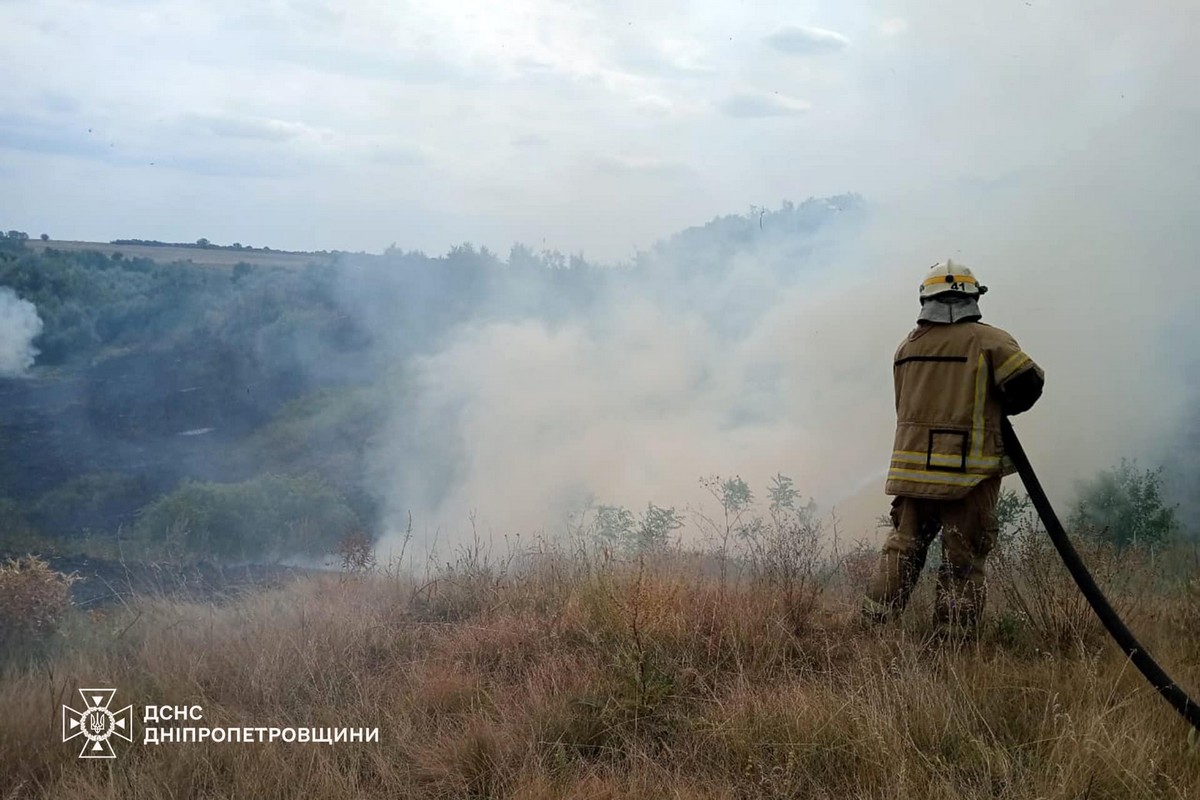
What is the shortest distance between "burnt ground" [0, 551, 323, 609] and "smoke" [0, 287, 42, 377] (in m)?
7.41

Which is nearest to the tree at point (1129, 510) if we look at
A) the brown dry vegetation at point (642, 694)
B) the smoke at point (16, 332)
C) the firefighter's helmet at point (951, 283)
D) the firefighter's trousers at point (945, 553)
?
the brown dry vegetation at point (642, 694)

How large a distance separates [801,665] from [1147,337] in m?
10.0

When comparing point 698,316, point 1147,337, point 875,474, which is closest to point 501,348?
point 698,316

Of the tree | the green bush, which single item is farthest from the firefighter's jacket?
the green bush

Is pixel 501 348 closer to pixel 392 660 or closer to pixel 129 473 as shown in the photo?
pixel 129 473

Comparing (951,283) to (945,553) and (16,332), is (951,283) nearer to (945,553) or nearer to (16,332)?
(945,553)

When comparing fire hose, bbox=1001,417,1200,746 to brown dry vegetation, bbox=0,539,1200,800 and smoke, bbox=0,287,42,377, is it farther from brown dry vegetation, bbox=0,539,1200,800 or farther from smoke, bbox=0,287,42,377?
smoke, bbox=0,287,42,377

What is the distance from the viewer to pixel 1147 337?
443 inches

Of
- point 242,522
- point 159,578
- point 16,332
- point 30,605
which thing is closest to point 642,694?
point 30,605

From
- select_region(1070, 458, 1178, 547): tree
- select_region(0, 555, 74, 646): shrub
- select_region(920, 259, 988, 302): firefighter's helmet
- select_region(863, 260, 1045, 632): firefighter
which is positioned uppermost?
select_region(920, 259, 988, 302): firefighter's helmet

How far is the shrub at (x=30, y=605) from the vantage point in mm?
4414

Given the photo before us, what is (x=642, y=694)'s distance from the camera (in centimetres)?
361

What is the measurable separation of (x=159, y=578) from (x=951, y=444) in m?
5.67

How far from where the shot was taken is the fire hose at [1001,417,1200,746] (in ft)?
10.5
